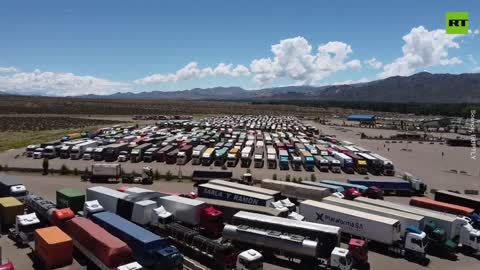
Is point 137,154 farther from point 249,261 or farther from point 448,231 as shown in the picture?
point 448,231

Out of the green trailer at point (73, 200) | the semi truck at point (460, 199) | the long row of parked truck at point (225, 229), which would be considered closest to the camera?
the long row of parked truck at point (225, 229)

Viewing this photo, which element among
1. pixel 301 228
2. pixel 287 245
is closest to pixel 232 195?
pixel 301 228

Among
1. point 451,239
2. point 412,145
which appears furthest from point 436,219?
point 412,145

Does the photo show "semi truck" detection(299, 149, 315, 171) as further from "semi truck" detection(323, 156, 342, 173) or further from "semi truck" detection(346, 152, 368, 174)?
"semi truck" detection(346, 152, 368, 174)

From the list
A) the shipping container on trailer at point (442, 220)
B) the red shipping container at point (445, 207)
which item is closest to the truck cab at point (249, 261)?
the shipping container on trailer at point (442, 220)

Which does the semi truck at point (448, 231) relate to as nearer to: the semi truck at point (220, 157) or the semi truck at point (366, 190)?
the semi truck at point (366, 190)

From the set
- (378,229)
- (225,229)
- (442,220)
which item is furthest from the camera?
(442,220)
